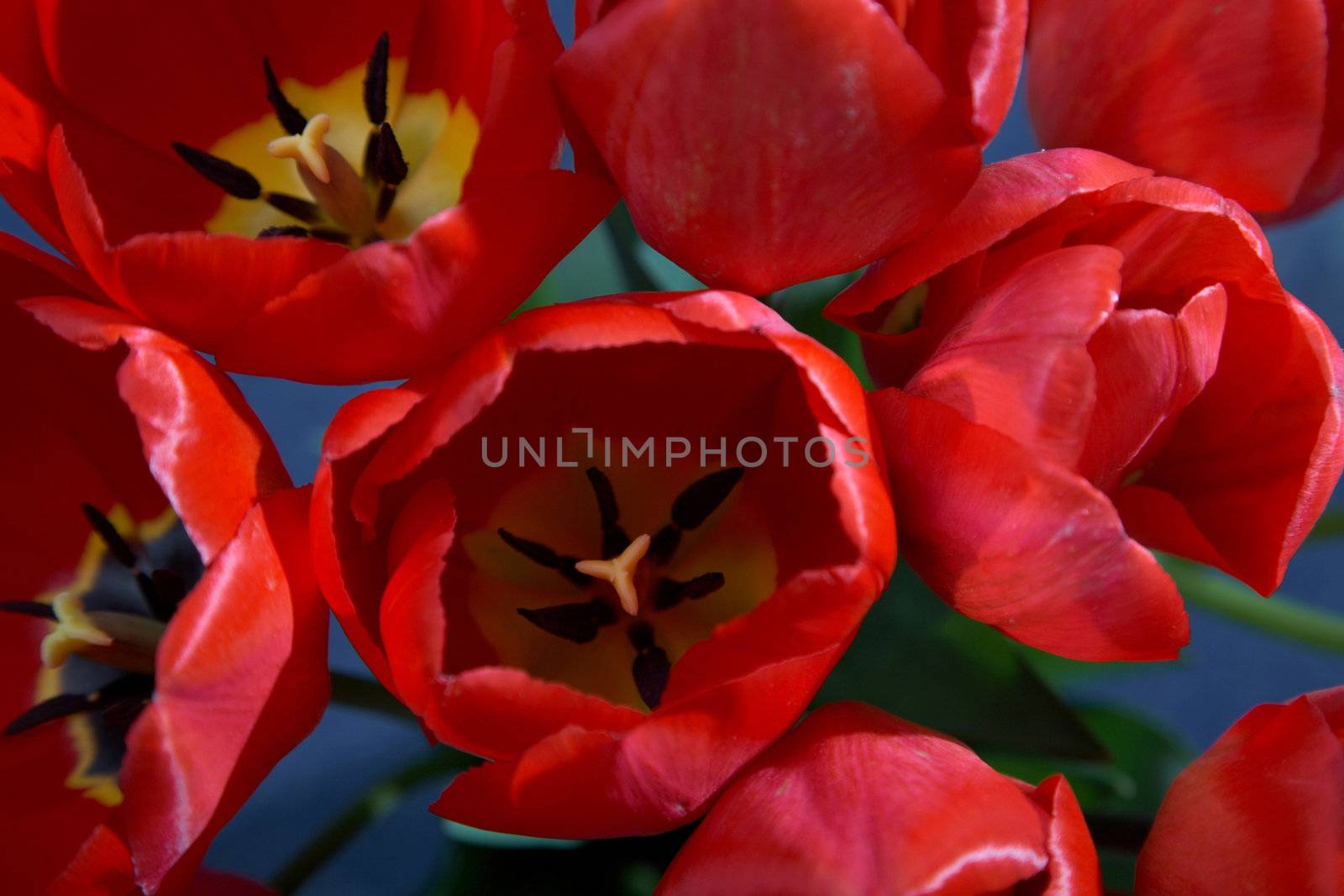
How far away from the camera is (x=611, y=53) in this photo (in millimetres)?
324

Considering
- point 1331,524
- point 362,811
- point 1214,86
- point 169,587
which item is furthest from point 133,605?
point 1331,524

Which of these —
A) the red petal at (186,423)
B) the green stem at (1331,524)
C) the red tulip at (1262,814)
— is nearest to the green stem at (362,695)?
the red petal at (186,423)

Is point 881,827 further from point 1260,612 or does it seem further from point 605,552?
point 1260,612

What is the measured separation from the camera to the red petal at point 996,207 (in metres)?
0.36

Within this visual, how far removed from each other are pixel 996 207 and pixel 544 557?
0.70 feet

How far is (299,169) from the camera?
0.48m

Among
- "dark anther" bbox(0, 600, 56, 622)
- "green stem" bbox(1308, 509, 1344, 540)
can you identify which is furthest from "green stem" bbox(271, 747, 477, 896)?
"green stem" bbox(1308, 509, 1344, 540)

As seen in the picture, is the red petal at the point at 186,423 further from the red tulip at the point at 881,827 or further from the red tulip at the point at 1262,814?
the red tulip at the point at 1262,814

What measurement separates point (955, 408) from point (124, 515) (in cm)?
33

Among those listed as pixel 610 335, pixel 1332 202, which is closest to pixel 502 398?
pixel 610 335

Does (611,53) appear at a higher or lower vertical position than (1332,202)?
higher

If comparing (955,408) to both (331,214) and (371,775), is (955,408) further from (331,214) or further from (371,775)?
(371,775)

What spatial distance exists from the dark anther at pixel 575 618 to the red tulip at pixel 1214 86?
24cm

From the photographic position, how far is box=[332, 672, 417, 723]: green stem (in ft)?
1.65
